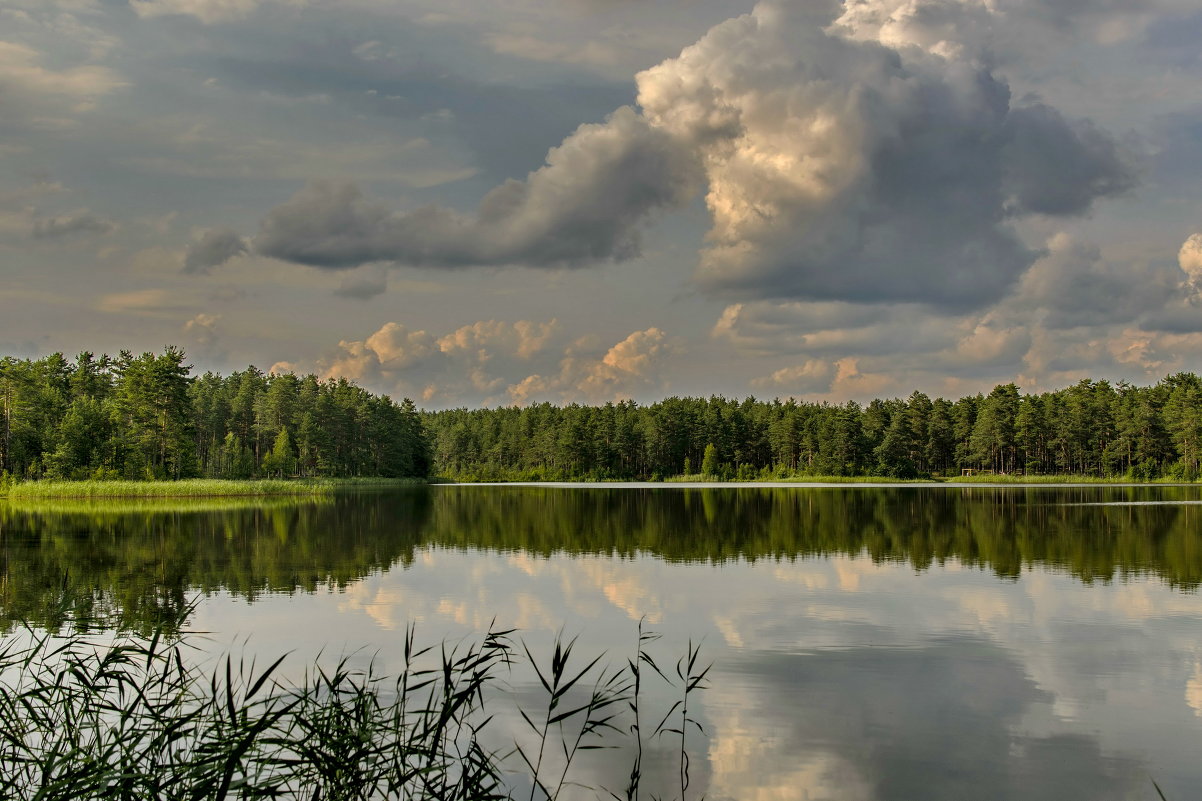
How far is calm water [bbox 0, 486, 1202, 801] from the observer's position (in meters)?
11.3

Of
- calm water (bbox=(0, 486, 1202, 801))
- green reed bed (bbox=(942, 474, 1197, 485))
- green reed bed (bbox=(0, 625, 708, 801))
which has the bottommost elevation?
green reed bed (bbox=(942, 474, 1197, 485))

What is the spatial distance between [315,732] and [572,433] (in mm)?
147487

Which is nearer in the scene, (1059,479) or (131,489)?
(131,489)

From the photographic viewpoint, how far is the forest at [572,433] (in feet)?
283

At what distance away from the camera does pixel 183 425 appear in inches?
3447

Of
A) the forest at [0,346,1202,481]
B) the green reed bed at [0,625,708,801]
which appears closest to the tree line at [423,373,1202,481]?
the forest at [0,346,1202,481]

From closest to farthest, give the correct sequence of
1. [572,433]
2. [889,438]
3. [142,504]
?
[142,504] → [889,438] → [572,433]

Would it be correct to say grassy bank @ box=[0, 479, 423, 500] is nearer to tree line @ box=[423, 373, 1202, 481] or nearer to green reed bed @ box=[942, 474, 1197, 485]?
tree line @ box=[423, 373, 1202, 481]

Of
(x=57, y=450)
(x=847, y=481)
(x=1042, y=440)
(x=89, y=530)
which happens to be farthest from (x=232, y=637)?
(x=1042, y=440)

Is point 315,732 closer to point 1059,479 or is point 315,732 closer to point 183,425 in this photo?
point 183,425

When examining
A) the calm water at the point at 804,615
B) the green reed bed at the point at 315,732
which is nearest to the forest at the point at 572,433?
the calm water at the point at 804,615

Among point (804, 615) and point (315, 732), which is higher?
point (315, 732)

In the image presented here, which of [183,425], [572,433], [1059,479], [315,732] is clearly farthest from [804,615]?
[572,433]

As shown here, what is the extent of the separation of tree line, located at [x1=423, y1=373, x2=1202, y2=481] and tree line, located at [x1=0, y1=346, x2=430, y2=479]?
93.9 feet
